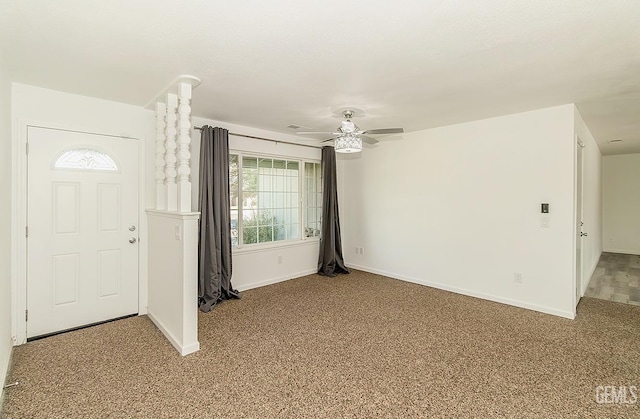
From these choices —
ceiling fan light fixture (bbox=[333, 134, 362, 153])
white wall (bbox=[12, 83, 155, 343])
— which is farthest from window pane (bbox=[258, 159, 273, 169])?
ceiling fan light fixture (bbox=[333, 134, 362, 153])

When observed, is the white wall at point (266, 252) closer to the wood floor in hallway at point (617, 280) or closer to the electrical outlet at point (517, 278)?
the electrical outlet at point (517, 278)

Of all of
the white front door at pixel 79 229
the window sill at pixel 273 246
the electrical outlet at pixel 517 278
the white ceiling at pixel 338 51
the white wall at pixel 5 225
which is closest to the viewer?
the white ceiling at pixel 338 51

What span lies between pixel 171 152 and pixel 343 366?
2.50 m

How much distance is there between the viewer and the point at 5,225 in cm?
245

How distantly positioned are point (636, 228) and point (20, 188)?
1094cm

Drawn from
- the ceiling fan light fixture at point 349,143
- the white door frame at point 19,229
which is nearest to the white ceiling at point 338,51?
the ceiling fan light fixture at point 349,143

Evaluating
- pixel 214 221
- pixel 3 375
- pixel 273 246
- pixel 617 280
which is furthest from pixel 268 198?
pixel 617 280

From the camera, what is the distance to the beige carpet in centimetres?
197

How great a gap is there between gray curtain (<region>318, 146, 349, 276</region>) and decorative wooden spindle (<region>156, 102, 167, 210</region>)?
2.67 metres

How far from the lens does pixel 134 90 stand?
9.71 ft

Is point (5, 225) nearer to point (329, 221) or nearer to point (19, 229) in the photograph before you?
point (19, 229)

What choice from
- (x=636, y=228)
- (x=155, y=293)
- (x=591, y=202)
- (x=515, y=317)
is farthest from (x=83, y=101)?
(x=636, y=228)

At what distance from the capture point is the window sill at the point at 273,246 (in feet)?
14.6

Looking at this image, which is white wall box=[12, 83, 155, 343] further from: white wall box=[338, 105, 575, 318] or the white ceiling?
white wall box=[338, 105, 575, 318]
